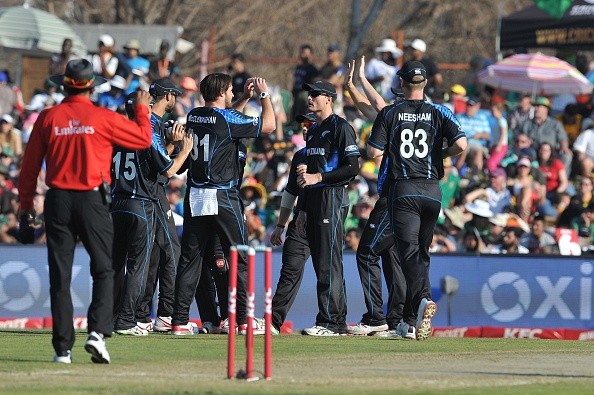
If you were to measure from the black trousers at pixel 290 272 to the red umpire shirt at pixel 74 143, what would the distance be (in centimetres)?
404

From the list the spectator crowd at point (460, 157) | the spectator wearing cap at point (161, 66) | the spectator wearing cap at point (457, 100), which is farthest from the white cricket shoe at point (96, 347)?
the spectator wearing cap at point (161, 66)

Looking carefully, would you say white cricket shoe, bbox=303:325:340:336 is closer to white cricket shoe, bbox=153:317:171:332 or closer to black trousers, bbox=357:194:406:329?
black trousers, bbox=357:194:406:329

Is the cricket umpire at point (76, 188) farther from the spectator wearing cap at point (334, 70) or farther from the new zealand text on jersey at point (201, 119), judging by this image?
the spectator wearing cap at point (334, 70)

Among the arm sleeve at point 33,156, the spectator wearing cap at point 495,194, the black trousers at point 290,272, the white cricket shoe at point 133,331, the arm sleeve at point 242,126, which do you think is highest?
the arm sleeve at point 242,126

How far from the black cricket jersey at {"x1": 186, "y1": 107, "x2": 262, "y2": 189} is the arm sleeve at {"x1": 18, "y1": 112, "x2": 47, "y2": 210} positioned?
316 centimetres

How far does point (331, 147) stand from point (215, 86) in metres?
1.40

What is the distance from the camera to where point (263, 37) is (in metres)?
44.2

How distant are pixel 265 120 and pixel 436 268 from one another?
21.9ft

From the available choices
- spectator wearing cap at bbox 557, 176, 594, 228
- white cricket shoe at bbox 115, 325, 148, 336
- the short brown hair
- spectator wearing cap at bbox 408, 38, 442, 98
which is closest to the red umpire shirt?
the short brown hair

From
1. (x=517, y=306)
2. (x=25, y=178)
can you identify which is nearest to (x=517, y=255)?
(x=517, y=306)

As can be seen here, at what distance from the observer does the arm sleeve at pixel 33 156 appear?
11.5m

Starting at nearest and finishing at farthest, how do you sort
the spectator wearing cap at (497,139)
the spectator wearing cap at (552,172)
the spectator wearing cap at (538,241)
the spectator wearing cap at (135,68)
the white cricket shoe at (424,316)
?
the white cricket shoe at (424,316) → the spectator wearing cap at (538,241) → the spectator wearing cap at (552,172) → the spectator wearing cap at (497,139) → the spectator wearing cap at (135,68)

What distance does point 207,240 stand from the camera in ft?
48.7

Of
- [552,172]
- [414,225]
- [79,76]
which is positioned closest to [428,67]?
[552,172]
